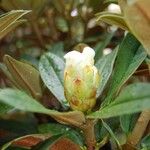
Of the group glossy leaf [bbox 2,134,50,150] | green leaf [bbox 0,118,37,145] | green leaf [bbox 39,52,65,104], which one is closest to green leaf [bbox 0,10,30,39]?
green leaf [bbox 39,52,65,104]

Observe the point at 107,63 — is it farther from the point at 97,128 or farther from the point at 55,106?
the point at 55,106

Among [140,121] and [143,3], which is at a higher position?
[143,3]

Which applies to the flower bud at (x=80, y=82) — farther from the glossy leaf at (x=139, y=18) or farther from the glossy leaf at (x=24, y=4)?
the glossy leaf at (x=24, y=4)

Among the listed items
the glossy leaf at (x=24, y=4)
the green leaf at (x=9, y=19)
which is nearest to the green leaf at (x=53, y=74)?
the green leaf at (x=9, y=19)

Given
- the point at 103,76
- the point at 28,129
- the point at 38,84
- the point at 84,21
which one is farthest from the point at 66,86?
the point at 84,21

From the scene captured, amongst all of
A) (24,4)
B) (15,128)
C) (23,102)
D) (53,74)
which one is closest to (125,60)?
(53,74)

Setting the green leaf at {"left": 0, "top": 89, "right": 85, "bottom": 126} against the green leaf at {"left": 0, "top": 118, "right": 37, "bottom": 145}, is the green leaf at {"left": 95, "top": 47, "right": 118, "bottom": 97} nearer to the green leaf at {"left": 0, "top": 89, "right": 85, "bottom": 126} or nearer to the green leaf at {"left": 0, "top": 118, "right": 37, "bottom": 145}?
the green leaf at {"left": 0, "top": 89, "right": 85, "bottom": 126}

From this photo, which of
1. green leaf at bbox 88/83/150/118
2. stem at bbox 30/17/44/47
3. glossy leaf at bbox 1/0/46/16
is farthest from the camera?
stem at bbox 30/17/44/47

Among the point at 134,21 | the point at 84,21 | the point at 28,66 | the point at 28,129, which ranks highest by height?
the point at 134,21
